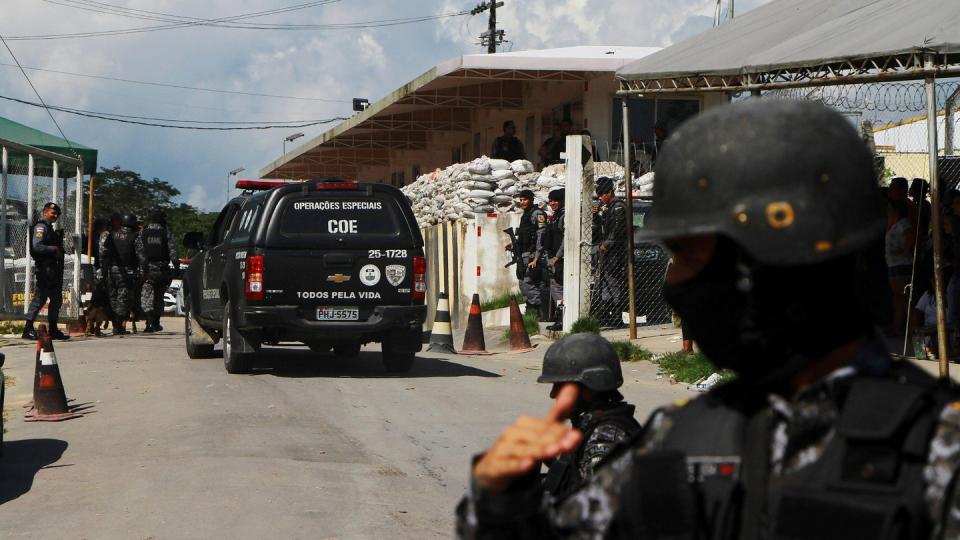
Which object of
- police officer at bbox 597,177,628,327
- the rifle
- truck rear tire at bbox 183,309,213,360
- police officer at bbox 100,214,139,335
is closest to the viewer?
truck rear tire at bbox 183,309,213,360

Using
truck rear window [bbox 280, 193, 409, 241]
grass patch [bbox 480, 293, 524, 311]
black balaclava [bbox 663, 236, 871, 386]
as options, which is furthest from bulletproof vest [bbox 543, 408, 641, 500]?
grass patch [bbox 480, 293, 524, 311]

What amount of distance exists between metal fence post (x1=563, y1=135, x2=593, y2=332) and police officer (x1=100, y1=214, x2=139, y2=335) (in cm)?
782

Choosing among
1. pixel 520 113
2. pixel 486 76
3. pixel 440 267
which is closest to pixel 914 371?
pixel 440 267

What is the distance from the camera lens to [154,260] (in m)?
21.6

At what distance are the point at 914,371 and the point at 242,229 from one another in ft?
42.0

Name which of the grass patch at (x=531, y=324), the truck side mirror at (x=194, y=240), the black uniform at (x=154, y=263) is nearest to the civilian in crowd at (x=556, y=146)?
the grass patch at (x=531, y=324)

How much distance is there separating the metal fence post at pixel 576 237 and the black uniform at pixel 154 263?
775 centimetres

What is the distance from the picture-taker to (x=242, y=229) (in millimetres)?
14141

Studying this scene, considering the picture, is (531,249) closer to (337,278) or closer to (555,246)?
(555,246)

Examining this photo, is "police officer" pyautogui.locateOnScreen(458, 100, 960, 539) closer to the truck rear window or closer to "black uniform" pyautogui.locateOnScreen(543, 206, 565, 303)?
the truck rear window

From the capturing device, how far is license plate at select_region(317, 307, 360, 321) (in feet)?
44.0

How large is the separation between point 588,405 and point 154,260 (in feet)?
59.6

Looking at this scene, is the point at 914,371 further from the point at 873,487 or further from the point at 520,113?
the point at 520,113

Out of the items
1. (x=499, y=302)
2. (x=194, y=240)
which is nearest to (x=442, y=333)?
(x=194, y=240)
